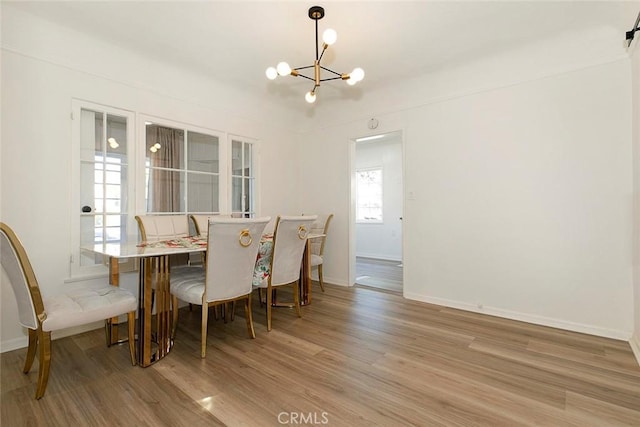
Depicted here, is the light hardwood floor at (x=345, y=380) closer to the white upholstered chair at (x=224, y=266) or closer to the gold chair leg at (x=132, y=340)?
the gold chair leg at (x=132, y=340)

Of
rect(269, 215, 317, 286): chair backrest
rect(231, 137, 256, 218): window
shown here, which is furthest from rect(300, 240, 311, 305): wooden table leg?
rect(231, 137, 256, 218): window

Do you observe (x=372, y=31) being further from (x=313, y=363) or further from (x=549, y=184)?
(x=313, y=363)

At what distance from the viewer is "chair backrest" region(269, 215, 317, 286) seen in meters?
2.60

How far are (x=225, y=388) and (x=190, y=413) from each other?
254 millimetres

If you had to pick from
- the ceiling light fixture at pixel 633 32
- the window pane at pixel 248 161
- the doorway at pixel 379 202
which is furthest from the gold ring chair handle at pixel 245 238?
the doorway at pixel 379 202

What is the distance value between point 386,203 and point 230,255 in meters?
4.96

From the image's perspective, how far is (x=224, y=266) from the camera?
2.16 metres

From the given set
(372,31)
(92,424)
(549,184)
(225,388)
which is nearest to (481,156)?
(549,184)

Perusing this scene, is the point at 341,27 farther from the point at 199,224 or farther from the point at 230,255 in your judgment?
the point at 199,224

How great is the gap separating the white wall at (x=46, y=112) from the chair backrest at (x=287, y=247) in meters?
1.80

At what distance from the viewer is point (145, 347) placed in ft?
6.61

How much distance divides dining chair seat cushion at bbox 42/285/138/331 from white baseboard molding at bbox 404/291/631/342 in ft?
9.86

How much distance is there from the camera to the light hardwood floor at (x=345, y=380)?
154cm

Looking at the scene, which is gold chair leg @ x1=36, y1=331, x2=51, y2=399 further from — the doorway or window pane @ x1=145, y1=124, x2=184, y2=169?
the doorway
